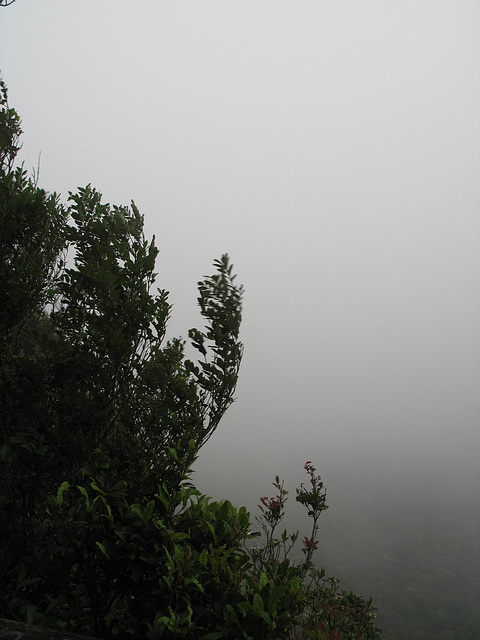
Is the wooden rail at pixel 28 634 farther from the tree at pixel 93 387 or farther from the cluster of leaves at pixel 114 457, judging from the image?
the tree at pixel 93 387

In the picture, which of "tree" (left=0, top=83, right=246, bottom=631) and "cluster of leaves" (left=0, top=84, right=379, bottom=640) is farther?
"tree" (left=0, top=83, right=246, bottom=631)

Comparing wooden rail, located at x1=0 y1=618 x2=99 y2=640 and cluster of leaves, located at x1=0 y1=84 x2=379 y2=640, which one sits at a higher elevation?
cluster of leaves, located at x1=0 y1=84 x2=379 y2=640

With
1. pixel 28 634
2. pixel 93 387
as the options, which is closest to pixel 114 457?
pixel 93 387

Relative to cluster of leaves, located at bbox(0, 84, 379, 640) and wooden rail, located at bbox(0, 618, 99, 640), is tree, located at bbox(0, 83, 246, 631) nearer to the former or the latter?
cluster of leaves, located at bbox(0, 84, 379, 640)

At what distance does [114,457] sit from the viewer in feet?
9.53

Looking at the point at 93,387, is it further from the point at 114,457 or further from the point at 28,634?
the point at 28,634

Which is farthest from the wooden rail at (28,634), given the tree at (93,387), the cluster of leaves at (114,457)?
the tree at (93,387)

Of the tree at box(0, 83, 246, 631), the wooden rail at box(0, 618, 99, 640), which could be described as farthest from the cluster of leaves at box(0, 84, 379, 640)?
the wooden rail at box(0, 618, 99, 640)

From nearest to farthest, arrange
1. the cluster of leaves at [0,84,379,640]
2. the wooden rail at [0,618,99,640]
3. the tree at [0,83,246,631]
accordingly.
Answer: the wooden rail at [0,618,99,640], the cluster of leaves at [0,84,379,640], the tree at [0,83,246,631]

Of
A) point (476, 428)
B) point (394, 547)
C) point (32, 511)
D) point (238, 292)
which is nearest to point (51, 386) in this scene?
point (32, 511)

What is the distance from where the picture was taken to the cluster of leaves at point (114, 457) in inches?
88.5

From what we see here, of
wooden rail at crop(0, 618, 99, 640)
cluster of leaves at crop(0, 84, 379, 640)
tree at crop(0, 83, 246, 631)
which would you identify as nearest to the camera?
wooden rail at crop(0, 618, 99, 640)

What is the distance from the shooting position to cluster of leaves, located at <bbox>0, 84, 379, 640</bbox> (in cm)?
225

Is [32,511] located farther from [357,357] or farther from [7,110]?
[357,357]
